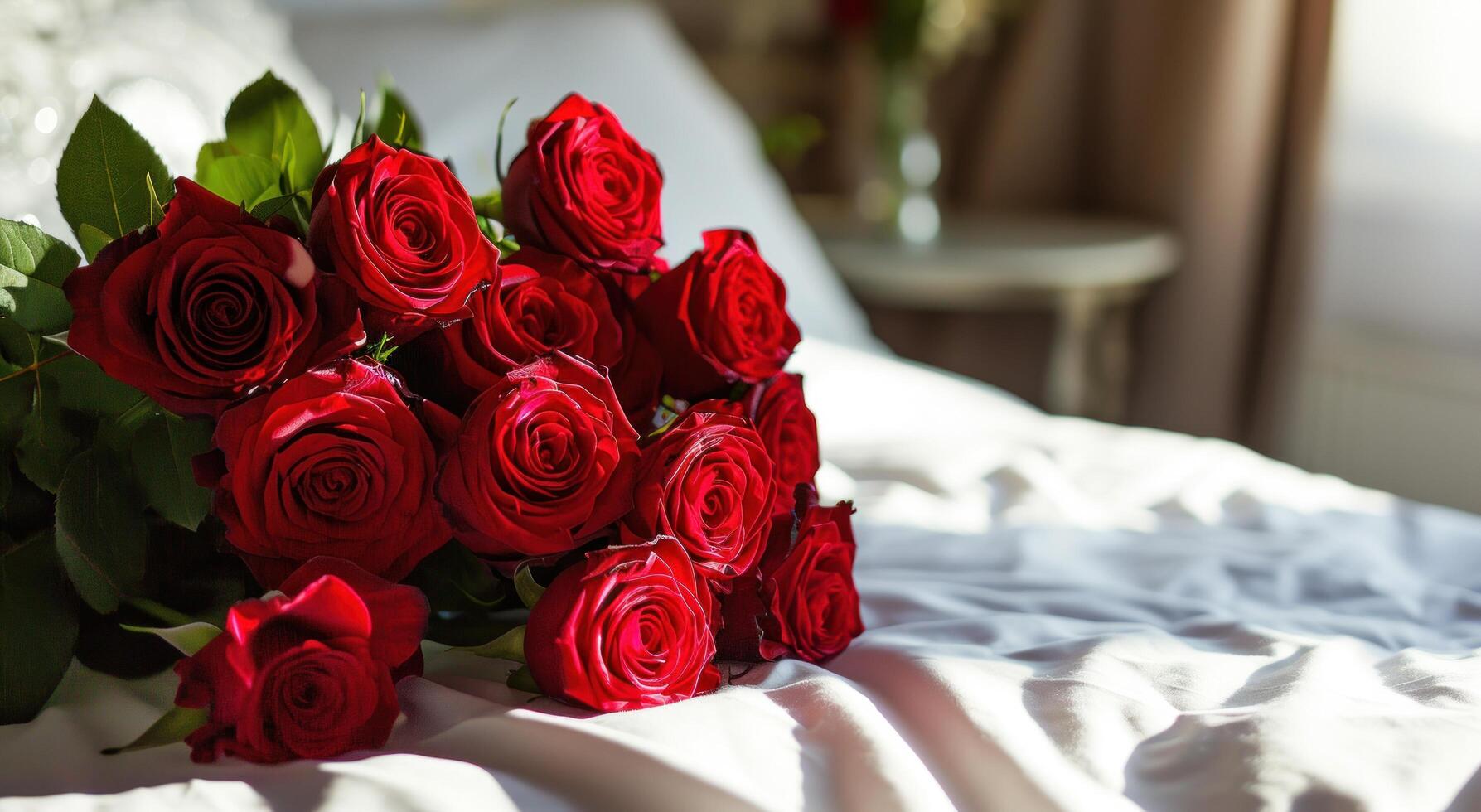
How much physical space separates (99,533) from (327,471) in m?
0.11

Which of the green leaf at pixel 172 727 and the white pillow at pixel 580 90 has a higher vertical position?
the white pillow at pixel 580 90

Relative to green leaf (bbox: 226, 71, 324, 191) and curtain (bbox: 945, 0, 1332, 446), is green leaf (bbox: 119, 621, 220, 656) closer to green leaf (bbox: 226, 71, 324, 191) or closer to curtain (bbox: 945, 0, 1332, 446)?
green leaf (bbox: 226, 71, 324, 191)

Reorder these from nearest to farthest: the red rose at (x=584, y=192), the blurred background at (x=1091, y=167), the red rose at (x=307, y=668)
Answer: the red rose at (x=307, y=668), the red rose at (x=584, y=192), the blurred background at (x=1091, y=167)

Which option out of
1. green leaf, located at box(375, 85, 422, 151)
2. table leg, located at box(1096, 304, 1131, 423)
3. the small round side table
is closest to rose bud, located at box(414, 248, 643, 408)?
green leaf, located at box(375, 85, 422, 151)

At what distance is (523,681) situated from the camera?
54cm

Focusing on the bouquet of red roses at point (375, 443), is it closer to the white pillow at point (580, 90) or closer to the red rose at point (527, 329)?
the red rose at point (527, 329)

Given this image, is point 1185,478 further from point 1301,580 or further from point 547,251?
point 547,251

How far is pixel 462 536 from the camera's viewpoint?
497mm

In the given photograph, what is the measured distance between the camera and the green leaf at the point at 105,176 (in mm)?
536

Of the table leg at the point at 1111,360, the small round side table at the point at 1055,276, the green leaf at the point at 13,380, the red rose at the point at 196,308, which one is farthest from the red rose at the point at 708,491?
the table leg at the point at 1111,360

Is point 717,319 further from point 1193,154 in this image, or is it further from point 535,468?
point 1193,154

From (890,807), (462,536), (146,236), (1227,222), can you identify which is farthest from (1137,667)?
(1227,222)

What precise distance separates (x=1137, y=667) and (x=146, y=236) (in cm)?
48

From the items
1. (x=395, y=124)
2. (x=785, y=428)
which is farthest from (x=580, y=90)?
(x=785, y=428)
